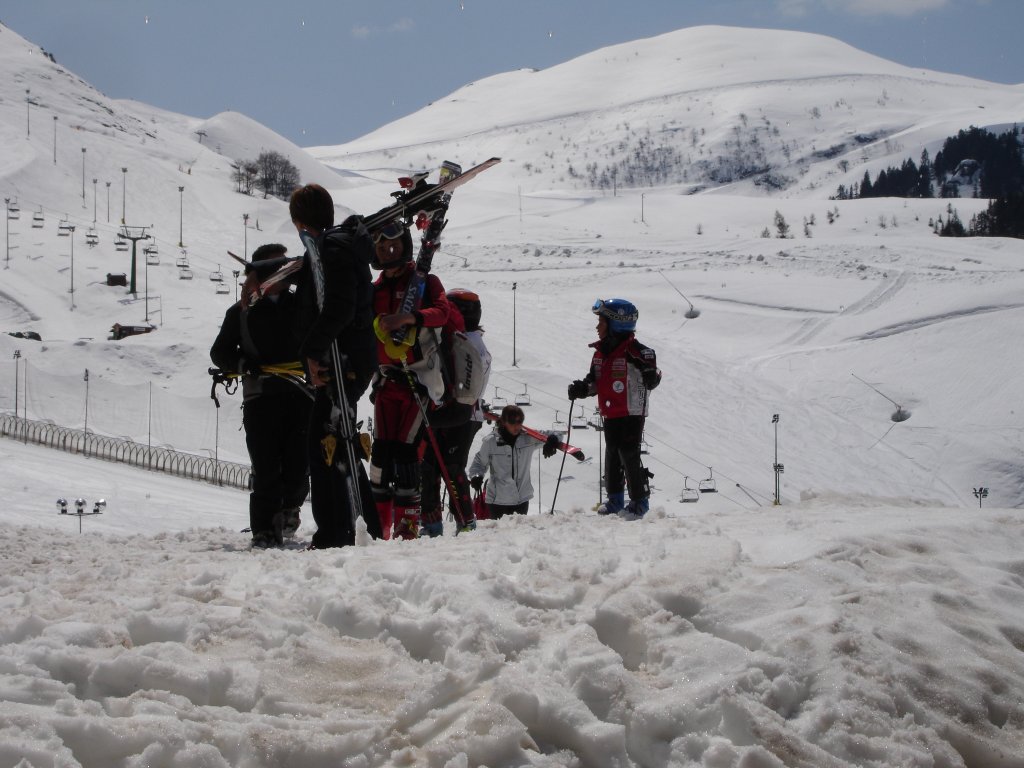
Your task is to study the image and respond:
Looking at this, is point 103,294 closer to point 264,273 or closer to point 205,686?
point 264,273

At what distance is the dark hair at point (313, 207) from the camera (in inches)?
223

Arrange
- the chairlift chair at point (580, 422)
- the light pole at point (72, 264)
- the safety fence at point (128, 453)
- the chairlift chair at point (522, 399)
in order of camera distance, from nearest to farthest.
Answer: the safety fence at point (128, 453), the chairlift chair at point (580, 422), the chairlift chair at point (522, 399), the light pole at point (72, 264)

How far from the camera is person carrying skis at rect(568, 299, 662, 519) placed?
7688 mm

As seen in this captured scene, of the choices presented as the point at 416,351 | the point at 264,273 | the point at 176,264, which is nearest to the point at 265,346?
the point at 264,273

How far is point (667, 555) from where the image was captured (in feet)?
12.4

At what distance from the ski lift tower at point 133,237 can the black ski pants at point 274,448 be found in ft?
125

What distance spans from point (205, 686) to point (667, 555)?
1.73 m

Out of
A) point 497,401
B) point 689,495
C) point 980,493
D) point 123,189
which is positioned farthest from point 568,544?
point 123,189

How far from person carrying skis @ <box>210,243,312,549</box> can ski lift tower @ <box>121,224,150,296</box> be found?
125 feet

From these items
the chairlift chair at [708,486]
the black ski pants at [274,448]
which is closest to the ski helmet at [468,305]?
the black ski pants at [274,448]

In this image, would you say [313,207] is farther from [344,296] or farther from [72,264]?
[72,264]

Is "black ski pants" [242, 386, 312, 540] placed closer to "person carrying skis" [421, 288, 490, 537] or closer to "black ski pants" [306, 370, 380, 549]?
"black ski pants" [306, 370, 380, 549]

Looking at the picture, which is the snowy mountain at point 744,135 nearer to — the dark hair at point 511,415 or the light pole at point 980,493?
the light pole at point 980,493

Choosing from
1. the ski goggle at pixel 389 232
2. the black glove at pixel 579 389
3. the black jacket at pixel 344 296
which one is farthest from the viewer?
the black glove at pixel 579 389
